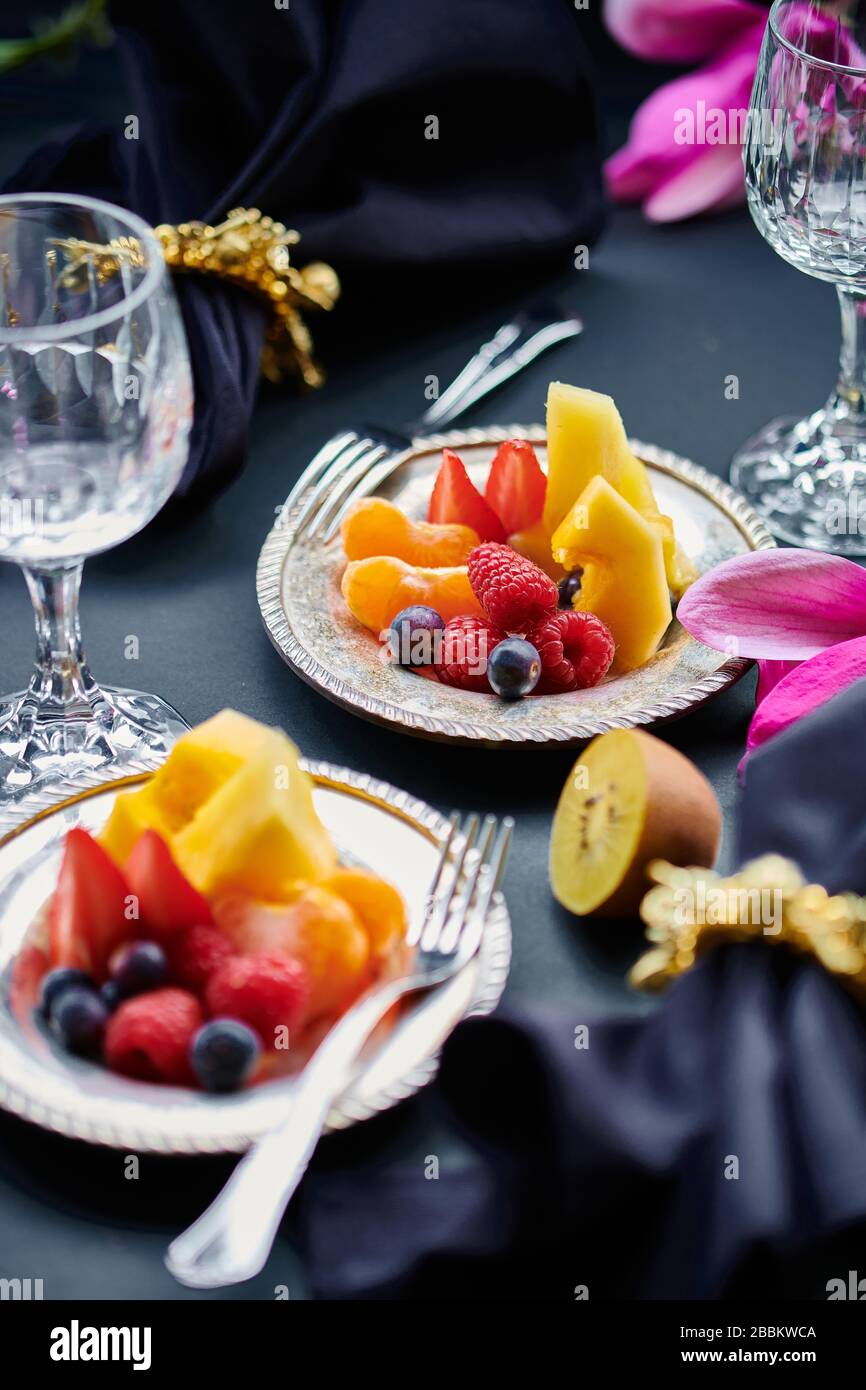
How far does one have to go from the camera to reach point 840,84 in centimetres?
102

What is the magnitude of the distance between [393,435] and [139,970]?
0.57 metres

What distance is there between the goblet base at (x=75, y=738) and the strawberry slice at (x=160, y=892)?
18 cm

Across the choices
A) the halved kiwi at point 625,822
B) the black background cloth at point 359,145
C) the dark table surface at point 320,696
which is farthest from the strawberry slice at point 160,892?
the black background cloth at point 359,145

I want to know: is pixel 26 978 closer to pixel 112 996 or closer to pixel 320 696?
pixel 112 996

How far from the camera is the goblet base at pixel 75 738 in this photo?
3.06 feet

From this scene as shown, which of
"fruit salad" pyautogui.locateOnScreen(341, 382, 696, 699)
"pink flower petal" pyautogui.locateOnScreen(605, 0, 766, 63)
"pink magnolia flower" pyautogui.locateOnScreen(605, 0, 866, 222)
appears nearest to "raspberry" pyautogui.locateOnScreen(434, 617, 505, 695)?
"fruit salad" pyautogui.locateOnScreen(341, 382, 696, 699)

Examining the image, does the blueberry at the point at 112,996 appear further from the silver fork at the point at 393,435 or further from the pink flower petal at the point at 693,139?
the pink flower petal at the point at 693,139

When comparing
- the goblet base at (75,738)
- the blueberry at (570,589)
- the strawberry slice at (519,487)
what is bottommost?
the goblet base at (75,738)

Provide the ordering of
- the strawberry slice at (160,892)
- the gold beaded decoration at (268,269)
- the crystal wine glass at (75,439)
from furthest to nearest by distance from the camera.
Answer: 1. the gold beaded decoration at (268,269)
2. the crystal wine glass at (75,439)
3. the strawberry slice at (160,892)

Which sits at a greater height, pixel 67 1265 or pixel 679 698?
pixel 679 698
